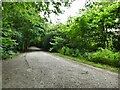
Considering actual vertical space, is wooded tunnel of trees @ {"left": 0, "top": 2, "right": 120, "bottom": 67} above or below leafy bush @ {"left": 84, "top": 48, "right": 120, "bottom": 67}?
above

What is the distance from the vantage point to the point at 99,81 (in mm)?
5754

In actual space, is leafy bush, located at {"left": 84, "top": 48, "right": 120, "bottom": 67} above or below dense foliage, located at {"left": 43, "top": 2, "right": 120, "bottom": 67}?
below

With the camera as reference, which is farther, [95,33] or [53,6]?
[95,33]

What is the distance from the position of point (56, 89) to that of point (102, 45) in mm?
8189

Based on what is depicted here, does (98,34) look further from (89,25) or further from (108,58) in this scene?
(108,58)

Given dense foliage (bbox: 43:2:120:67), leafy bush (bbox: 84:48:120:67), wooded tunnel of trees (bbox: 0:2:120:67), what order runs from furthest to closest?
dense foliage (bbox: 43:2:120:67) < leafy bush (bbox: 84:48:120:67) < wooded tunnel of trees (bbox: 0:2:120:67)

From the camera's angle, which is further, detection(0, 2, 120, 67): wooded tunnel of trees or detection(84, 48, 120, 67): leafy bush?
detection(84, 48, 120, 67): leafy bush

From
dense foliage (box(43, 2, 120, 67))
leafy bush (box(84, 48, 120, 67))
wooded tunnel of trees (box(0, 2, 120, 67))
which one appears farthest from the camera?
dense foliage (box(43, 2, 120, 67))

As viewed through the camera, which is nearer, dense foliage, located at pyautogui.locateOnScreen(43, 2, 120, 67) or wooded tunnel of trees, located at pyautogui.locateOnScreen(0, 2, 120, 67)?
wooded tunnel of trees, located at pyautogui.locateOnScreen(0, 2, 120, 67)

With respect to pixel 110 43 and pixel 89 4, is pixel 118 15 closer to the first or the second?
pixel 110 43

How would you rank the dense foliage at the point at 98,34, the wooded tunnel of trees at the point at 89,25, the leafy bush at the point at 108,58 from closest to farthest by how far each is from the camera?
the wooded tunnel of trees at the point at 89,25 → the leafy bush at the point at 108,58 → the dense foliage at the point at 98,34

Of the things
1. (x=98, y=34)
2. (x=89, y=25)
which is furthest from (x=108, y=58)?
(x=89, y=25)

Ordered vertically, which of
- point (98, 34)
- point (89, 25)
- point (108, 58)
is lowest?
point (108, 58)

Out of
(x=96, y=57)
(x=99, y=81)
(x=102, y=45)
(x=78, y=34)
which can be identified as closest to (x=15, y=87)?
(x=99, y=81)
